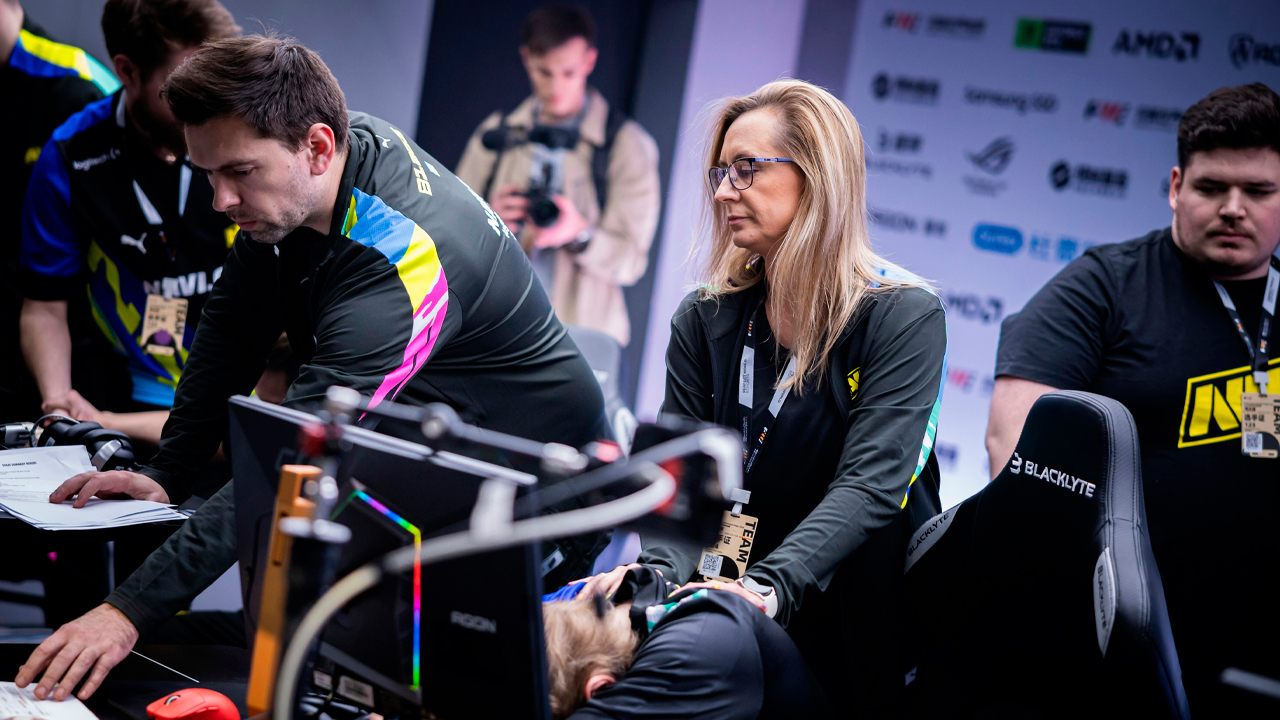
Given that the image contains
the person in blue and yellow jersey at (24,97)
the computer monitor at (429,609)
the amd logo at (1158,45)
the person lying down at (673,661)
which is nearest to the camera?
the computer monitor at (429,609)

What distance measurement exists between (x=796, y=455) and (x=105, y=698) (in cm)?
118

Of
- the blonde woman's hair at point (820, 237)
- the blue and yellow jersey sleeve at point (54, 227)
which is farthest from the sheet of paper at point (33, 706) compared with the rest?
the blue and yellow jersey sleeve at point (54, 227)

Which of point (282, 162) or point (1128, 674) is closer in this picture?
point (1128, 674)

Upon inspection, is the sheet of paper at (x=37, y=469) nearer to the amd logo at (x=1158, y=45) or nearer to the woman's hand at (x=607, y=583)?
the woman's hand at (x=607, y=583)

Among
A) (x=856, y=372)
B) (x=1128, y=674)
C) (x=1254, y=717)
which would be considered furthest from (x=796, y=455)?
(x=1254, y=717)

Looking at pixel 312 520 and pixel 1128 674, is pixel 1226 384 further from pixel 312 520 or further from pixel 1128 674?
pixel 312 520

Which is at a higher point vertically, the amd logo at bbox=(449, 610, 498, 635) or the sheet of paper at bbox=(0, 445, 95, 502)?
the amd logo at bbox=(449, 610, 498, 635)

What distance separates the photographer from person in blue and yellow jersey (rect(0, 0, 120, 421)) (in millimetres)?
2699

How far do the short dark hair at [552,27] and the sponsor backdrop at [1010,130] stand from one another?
4.62ft

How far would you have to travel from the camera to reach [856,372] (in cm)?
168

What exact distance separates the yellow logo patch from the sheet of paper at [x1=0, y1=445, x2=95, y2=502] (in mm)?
2325

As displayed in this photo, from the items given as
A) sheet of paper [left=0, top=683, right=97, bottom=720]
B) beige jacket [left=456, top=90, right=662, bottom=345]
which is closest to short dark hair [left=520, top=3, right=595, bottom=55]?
beige jacket [left=456, top=90, right=662, bottom=345]

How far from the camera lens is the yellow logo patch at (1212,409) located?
1.95 meters

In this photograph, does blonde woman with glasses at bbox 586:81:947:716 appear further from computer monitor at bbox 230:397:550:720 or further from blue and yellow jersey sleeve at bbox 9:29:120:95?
blue and yellow jersey sleeve at bbox 9:29:120:95
